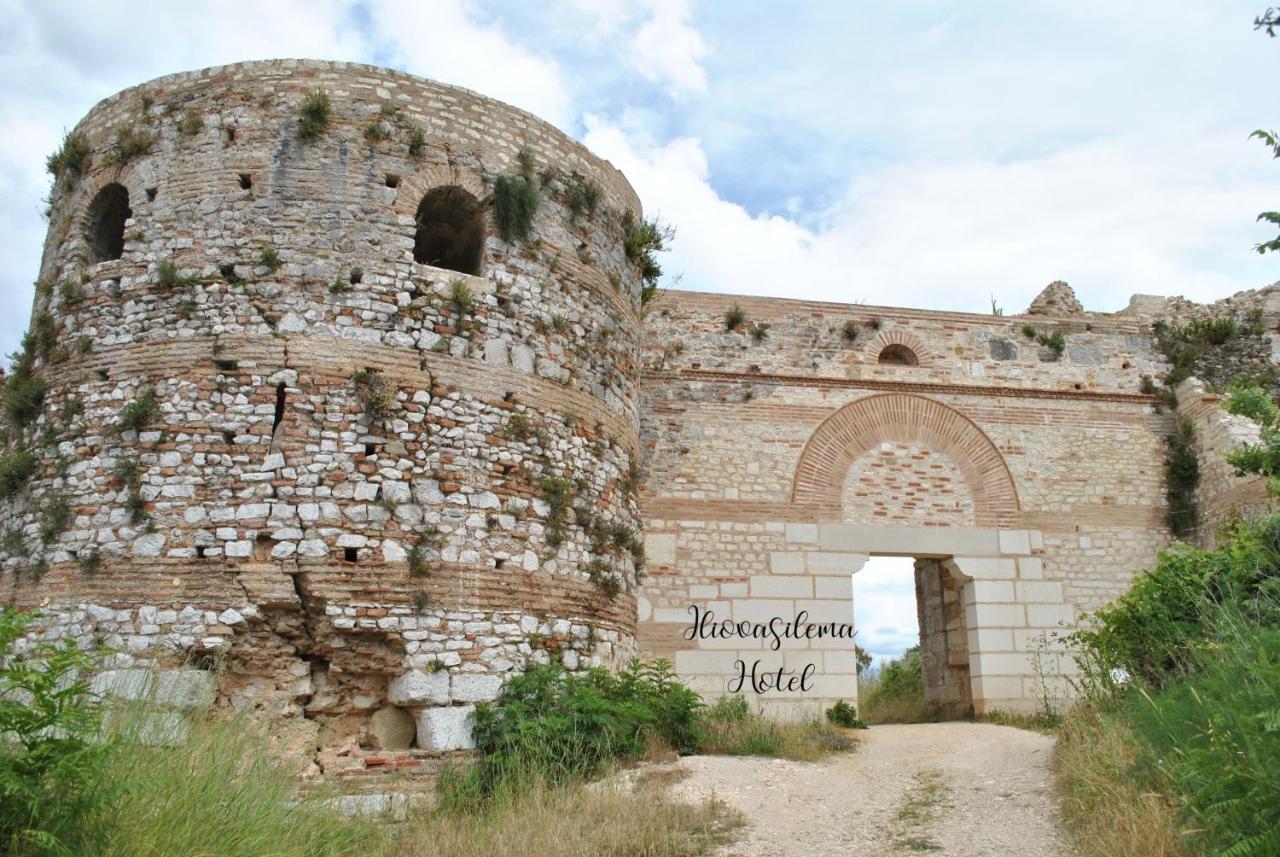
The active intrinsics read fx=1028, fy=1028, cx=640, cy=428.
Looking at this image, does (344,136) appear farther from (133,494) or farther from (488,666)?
(488,666)

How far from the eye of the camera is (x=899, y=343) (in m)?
14.0

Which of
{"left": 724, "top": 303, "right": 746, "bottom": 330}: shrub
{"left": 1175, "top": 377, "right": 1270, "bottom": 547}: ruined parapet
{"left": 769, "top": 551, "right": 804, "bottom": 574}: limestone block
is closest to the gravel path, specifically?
{"left": 769, "top": 551, "right": 804, "bottom": 574}: limestone block

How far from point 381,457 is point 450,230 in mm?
3079

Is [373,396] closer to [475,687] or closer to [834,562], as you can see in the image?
[475,687]

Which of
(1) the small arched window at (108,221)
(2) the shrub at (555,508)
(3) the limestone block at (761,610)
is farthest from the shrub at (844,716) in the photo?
(1) the small arched window at (108,221)

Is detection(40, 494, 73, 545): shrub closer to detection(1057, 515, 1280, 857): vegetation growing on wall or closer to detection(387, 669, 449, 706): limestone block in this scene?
detection(387, 669, 449, 706): limestone block

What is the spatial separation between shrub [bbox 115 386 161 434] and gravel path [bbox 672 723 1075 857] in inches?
208

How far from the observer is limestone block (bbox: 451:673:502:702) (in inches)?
330

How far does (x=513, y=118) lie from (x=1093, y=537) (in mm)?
9096

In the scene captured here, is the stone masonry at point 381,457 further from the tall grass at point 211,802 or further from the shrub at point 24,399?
the tall grass at point 211,802

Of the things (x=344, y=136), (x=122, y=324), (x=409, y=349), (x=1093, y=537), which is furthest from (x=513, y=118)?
(x=1093, y=537)

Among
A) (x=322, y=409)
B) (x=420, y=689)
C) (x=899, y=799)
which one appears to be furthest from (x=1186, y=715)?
(x=322, y=409)

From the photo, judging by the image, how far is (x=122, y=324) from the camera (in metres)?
9.07

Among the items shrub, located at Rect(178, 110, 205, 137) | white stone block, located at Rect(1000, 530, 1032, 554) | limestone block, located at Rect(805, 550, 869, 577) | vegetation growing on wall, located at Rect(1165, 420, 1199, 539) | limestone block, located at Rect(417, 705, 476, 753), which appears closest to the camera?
limestone block, located at Rect(417, 705, 476, 753)
